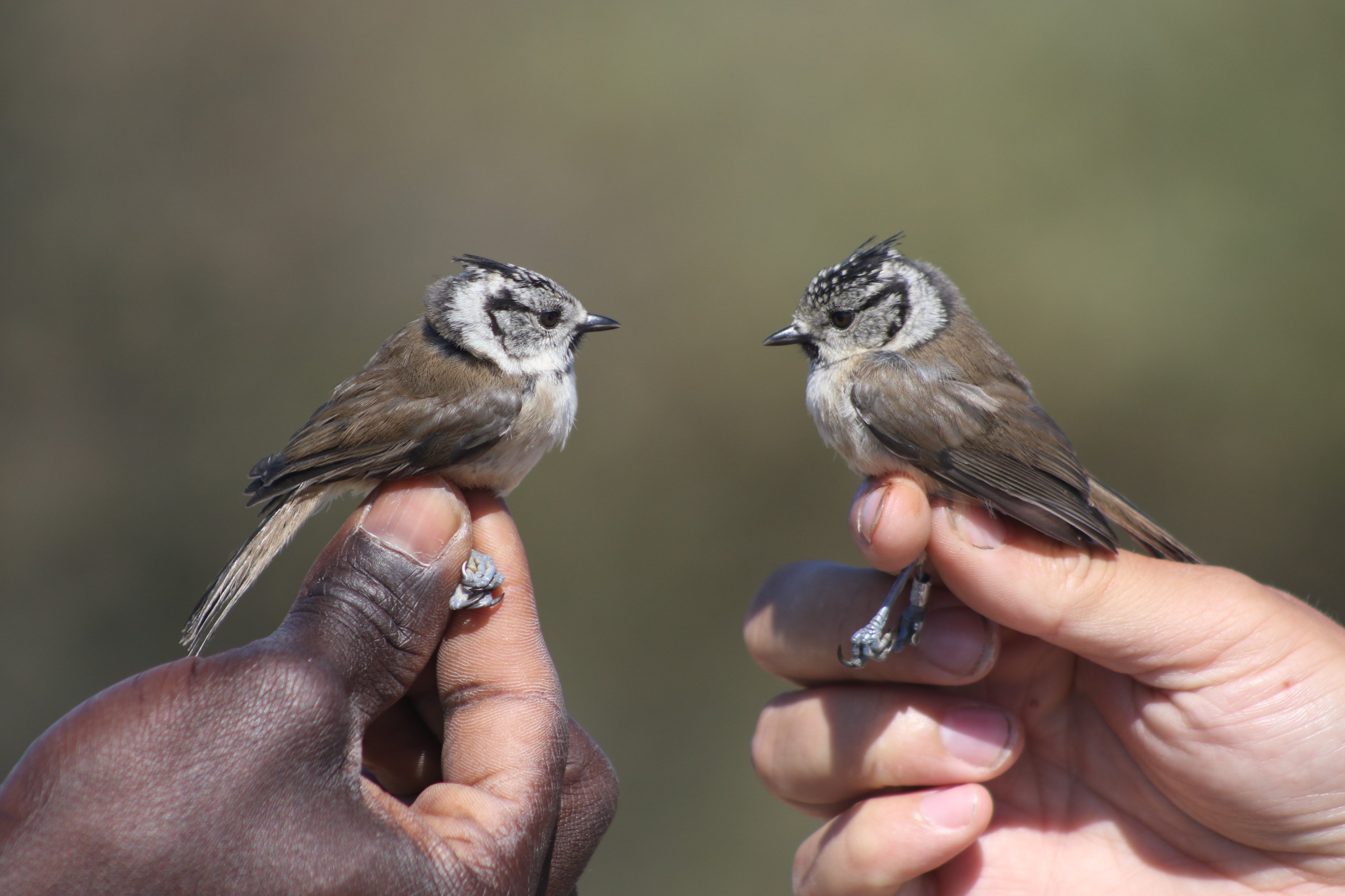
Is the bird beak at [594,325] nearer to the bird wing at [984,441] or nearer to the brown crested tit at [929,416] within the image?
the brown crested tit at [929,416]

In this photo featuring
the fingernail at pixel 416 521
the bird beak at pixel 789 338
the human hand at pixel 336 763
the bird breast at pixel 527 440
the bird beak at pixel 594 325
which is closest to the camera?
the human hand at pixel 336 763

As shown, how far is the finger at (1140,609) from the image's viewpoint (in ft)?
6.15

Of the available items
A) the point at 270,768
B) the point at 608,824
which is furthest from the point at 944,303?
the point at 270,768

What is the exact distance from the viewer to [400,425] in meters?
2.28

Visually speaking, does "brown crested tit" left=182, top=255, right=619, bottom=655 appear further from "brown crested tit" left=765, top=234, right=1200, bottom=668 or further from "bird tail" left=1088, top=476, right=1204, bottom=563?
"bird tail" left=1088, top=476, right=1204, bottom=563

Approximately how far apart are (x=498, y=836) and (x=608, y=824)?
56 cm

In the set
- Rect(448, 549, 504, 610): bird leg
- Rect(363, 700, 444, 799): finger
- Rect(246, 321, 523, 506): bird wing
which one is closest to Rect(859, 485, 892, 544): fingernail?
Rect(448, 549, 504, 610): bird leg

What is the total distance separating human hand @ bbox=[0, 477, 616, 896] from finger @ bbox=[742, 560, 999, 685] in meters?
0.75

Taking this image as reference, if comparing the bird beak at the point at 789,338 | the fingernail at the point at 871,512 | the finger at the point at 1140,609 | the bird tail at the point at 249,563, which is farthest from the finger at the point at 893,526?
the bird tail at the point at 249,563

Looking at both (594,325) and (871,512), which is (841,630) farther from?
(594,325)

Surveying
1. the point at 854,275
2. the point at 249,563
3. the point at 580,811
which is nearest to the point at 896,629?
the point at 580,811

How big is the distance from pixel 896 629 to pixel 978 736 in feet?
1.12

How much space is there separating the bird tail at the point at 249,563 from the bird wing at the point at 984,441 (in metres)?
1.55

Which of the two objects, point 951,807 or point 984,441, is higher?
point 984,441
